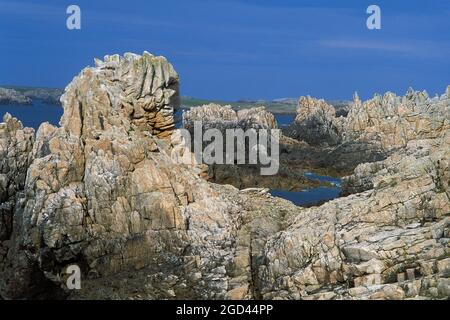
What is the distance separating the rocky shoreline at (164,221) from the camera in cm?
3020

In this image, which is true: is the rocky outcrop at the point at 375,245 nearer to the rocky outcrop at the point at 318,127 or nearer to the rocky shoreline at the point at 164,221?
the rocky shoreline at the point at 164,221

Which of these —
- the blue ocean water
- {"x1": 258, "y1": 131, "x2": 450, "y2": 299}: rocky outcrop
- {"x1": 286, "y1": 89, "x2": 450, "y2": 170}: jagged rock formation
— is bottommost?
{"x1": 258, "y1": 131, "x2": 450, "y2": 299}: rocky outcrop

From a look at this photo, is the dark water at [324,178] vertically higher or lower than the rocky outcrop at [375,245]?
higher

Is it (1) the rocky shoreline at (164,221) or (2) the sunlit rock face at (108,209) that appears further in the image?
(2) the sunlit rock face at (108,209)

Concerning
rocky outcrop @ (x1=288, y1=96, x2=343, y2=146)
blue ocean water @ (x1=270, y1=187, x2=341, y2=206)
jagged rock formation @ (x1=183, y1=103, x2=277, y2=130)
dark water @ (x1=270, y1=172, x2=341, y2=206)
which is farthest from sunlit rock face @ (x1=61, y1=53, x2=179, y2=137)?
rocky outcrop @ (x1=288, y1=96, x2=343, y2=146)

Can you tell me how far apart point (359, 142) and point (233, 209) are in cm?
7156

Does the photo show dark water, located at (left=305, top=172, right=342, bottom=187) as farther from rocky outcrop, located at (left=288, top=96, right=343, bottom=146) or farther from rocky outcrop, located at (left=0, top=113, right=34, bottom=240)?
rocky outcrop, located at (left=0, top=113, right=34, bottom=240)

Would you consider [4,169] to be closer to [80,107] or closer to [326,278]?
[80,107]

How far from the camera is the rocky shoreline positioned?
99.1ft

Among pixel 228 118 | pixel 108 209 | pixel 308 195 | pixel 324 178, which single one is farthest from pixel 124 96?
pixel 228 118

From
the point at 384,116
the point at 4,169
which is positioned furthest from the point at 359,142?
the point at 4,169

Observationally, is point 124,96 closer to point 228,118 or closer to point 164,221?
point 164,221

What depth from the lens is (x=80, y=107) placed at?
40.8 meters

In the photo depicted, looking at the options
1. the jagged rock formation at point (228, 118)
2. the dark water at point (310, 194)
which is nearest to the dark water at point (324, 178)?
the dark water at point (310, 194)
